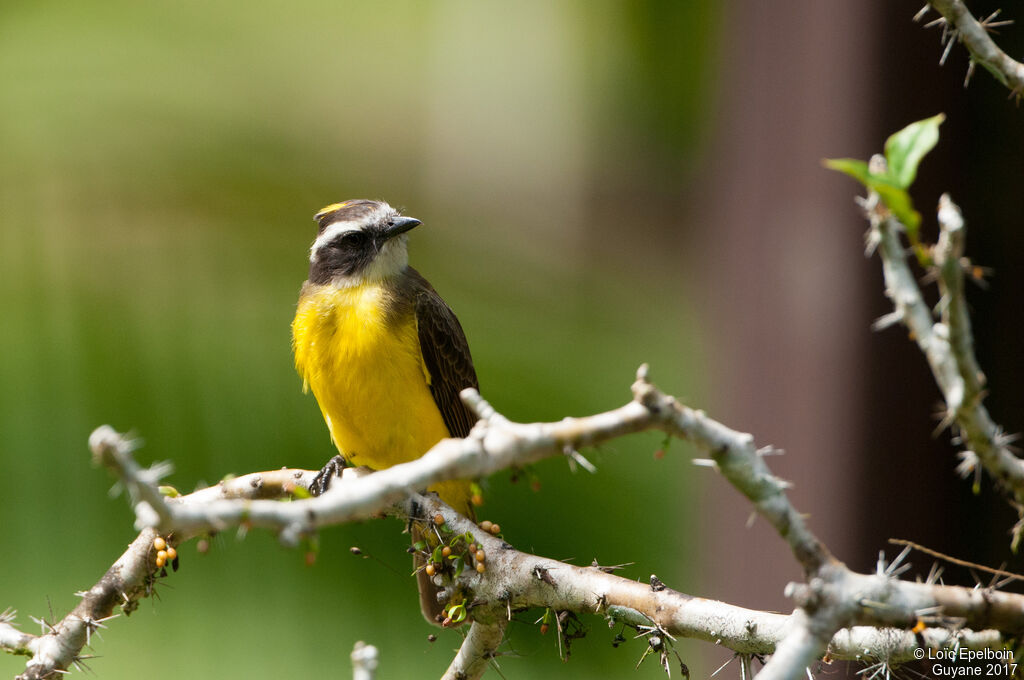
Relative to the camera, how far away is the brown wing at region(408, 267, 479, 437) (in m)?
3.74

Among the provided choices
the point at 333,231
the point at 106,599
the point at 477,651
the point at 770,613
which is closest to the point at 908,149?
the point at 770,613

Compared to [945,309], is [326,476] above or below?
below

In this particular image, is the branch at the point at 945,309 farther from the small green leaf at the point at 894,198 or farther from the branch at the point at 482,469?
the branch at the point at 482,469

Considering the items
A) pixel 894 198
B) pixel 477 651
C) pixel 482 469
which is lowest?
pixel 477 651

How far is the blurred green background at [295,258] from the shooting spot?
201 inches

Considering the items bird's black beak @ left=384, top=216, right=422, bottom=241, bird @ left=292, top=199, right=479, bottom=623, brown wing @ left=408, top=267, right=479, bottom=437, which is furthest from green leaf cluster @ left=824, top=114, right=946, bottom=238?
bird's black beak @ left=384, top=216, right=422, bottom=241

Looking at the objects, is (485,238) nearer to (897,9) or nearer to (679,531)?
(679,531)

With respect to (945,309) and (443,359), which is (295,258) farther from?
(945,309)

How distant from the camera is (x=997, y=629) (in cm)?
165

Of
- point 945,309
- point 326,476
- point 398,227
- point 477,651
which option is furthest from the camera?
point 398,227

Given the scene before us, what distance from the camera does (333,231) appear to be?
13.1 ft

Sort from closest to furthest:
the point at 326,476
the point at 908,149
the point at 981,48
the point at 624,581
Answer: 1. the point at 908,149
2. the point at 981,48
3. the point at 624,581
4. the point at 326,476

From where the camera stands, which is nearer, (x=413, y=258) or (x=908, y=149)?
(x=908, y=149)

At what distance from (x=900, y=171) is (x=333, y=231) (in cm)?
287
